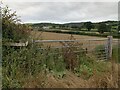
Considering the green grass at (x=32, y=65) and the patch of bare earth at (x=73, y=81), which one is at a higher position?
the green grass at (x=32, y=65)

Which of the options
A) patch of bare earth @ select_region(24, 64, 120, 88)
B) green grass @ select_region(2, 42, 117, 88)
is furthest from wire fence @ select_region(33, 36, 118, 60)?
patch of bare earth @ select_region(24, 64, 120, 88)

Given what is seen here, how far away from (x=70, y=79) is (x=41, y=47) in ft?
5.25

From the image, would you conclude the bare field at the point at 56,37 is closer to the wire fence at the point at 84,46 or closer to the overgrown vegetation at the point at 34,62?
the wire fence at the point at 84,46

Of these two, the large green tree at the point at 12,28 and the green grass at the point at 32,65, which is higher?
the large green tree at the point at 12,28

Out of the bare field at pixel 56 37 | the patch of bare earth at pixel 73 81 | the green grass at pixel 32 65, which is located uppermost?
the bare field at pixel 56 37

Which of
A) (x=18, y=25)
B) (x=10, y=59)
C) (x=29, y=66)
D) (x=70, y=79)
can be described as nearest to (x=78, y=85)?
(x=70, y=79)

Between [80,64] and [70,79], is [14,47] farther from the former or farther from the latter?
[80,64]

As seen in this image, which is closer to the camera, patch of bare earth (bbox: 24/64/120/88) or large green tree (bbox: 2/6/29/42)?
patch of bare earth (bbox: 24/64/120/88)

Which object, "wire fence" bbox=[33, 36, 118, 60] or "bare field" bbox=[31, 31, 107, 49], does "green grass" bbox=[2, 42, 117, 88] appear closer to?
"wire fence" bbox=[33, 36, 118, 60]

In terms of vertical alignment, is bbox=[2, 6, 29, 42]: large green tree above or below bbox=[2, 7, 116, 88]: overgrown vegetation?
above

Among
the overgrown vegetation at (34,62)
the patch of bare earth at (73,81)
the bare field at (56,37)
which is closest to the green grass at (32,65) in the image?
the overgrown vegetation at (34,62)

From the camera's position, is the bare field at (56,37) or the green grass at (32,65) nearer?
the green grass at (32,65)

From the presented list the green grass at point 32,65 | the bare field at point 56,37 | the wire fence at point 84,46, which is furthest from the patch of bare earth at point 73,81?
the bare field at point 56,37

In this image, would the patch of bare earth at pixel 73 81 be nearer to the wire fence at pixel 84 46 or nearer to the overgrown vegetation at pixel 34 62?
the overgrown vegetation at pixel 34 62
